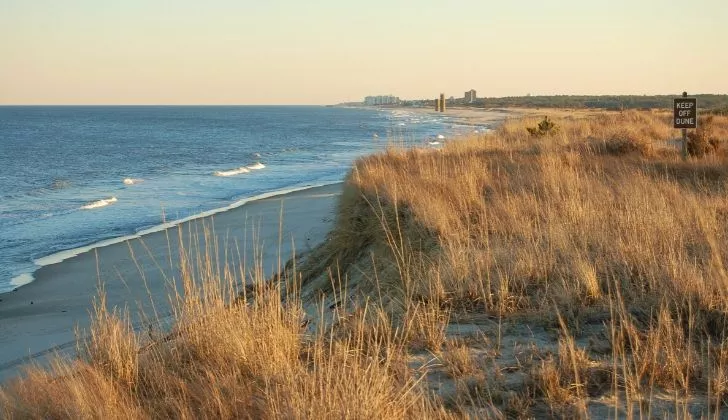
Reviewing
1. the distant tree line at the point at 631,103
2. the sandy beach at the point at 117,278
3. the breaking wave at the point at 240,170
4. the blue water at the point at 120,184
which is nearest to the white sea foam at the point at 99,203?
the blue water at the point at 120,184

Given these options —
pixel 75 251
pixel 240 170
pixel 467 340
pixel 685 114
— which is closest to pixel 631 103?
pixel 240 170

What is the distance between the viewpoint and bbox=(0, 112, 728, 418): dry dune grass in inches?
139

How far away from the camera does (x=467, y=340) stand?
4.57m

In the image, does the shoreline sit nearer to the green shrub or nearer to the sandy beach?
the sandy beach

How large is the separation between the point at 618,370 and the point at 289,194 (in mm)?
18352

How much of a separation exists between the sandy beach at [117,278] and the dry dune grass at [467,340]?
156cm

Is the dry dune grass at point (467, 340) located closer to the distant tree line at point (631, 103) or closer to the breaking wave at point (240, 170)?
the breaking wave at point (240, 170)

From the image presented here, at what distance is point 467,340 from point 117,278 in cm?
898

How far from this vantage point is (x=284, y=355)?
4.08 m

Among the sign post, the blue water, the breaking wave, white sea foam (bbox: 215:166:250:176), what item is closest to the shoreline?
the blue water

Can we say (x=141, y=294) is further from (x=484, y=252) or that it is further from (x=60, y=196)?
(x=60, y=196)

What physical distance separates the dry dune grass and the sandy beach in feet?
5.11

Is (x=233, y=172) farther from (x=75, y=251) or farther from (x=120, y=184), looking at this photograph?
(x=75, y=251)

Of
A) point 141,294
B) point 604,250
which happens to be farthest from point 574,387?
point 141,294
